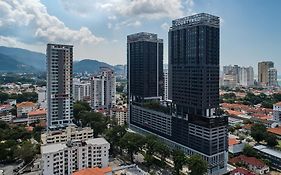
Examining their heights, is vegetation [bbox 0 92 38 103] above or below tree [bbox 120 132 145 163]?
above

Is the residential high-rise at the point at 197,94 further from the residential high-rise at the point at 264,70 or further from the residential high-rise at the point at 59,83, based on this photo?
the residential high-rise at the point at 264,70

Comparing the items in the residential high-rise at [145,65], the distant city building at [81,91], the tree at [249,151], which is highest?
the residential high-rise at [145,65]

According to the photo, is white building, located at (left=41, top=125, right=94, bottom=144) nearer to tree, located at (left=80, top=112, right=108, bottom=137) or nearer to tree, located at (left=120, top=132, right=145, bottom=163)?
tree, located at (left=120, top=132, right=145, bottom=163)

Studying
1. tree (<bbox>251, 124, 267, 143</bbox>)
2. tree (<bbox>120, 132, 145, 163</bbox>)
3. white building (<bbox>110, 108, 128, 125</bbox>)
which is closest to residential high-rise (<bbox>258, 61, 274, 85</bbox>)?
tree (<bbox>251, 124, 267, 143</bbox>)

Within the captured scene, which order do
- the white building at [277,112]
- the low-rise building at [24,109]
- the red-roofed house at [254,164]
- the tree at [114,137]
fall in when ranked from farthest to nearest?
the low-rise building at [24,109] → the white building at [277,112] → the tree at [114,137] → the red-roofed house at [254,164]

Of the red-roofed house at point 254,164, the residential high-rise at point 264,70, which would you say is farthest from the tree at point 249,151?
the residential high-rise at point 264,70

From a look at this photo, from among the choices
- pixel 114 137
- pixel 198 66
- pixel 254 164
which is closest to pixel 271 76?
pixel 254 164

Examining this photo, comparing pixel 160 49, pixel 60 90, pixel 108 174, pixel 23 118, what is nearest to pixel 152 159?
pixel 108 174

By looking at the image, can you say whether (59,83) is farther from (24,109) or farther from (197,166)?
(197,166)
